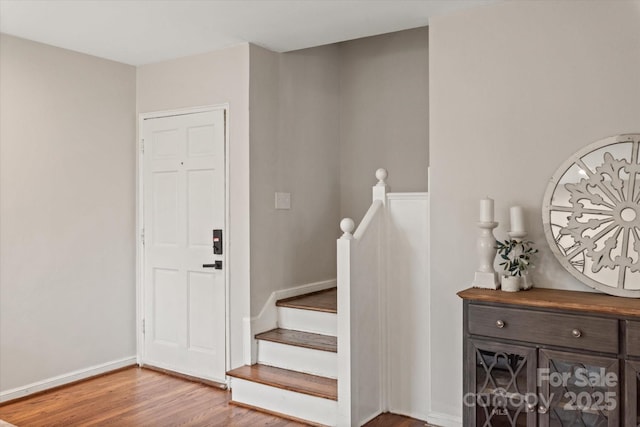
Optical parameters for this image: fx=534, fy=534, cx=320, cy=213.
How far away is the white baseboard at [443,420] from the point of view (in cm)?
313

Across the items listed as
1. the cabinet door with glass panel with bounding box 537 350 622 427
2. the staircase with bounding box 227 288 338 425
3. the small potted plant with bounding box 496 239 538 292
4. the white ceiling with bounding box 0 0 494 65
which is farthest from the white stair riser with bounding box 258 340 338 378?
the white ceiling with bounding box 0 0 494 65

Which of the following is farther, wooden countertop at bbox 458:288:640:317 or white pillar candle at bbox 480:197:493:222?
white pillar candle at bbox 480:197:493:222

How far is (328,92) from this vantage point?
457 centimetres

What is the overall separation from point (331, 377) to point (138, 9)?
2574 mm

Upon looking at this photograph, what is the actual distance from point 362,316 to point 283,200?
1212 mm

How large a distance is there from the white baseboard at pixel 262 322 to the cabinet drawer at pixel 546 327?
1697mm

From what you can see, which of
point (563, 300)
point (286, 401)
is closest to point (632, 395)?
point (563, 300)

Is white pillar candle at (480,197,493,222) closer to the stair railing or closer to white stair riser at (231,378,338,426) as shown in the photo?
the stair railing

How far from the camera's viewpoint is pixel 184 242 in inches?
165

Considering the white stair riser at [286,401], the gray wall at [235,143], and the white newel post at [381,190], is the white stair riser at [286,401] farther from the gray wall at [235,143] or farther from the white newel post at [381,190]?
the white newel post at [381,190]

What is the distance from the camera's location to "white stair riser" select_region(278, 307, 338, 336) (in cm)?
376

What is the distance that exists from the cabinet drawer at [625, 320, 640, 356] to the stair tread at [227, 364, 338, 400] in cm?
161

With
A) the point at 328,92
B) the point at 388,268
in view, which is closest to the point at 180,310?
the point at 388,268

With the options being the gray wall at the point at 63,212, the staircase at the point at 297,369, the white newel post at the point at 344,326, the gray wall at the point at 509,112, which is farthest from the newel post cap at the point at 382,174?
the gray wall at the point at 63,212
